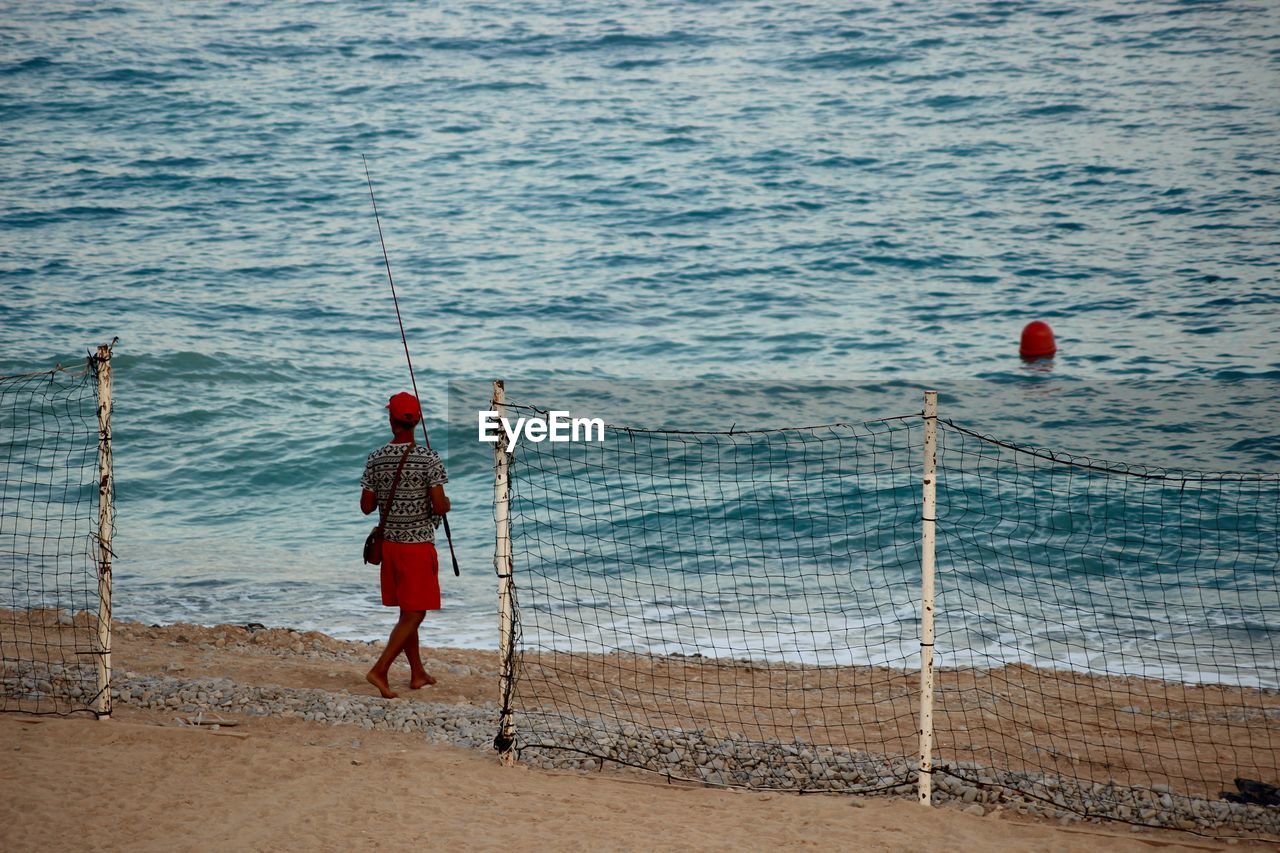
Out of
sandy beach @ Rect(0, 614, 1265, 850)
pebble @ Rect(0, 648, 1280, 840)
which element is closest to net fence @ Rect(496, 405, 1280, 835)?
pebble @ Rect(0, 648, 1280, 840)

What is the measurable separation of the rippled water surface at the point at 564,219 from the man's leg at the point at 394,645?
306cm

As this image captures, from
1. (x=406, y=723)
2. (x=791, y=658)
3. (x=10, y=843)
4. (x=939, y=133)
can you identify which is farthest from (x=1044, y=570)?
(x=939, y=133)

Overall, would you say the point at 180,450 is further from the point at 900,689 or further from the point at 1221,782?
the point at 1221,782

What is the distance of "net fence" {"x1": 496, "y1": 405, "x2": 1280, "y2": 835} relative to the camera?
6879mm

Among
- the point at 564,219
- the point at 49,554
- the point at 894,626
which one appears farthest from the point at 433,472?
the point at 564,219

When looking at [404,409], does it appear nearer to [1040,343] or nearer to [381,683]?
[381,683]

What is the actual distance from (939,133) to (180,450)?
18.0m

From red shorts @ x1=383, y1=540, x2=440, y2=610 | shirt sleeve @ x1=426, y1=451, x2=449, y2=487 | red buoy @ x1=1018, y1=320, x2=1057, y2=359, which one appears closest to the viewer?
shirt sleeve @ x1=426, y1=451, x2=449, y2=487

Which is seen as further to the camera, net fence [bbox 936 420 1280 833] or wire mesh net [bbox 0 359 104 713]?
wire mesh net [bbox 0 359 104 713]

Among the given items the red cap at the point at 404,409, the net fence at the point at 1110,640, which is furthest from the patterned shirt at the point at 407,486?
the net fence at the point at 1110,640

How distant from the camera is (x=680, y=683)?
8859 millimetres

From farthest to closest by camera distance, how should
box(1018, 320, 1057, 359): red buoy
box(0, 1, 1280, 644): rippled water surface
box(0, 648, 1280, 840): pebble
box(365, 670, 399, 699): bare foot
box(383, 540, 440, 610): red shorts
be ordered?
1. box(1018, 320, 1057, 359): red buoy
2. box(0, 1, 1280, 644): rippled water surface
3. box(365, 670, 399, 699): bare foot
4. box(383, 540, 440, 610): red shorts
5. box(0, 648, 1280, 840): pebble

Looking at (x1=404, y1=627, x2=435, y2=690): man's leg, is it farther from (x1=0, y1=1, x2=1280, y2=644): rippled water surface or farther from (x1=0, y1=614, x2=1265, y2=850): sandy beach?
(x1=0, y1=1, x2=1280, y2=644): rippled water surface

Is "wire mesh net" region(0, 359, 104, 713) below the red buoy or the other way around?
below
